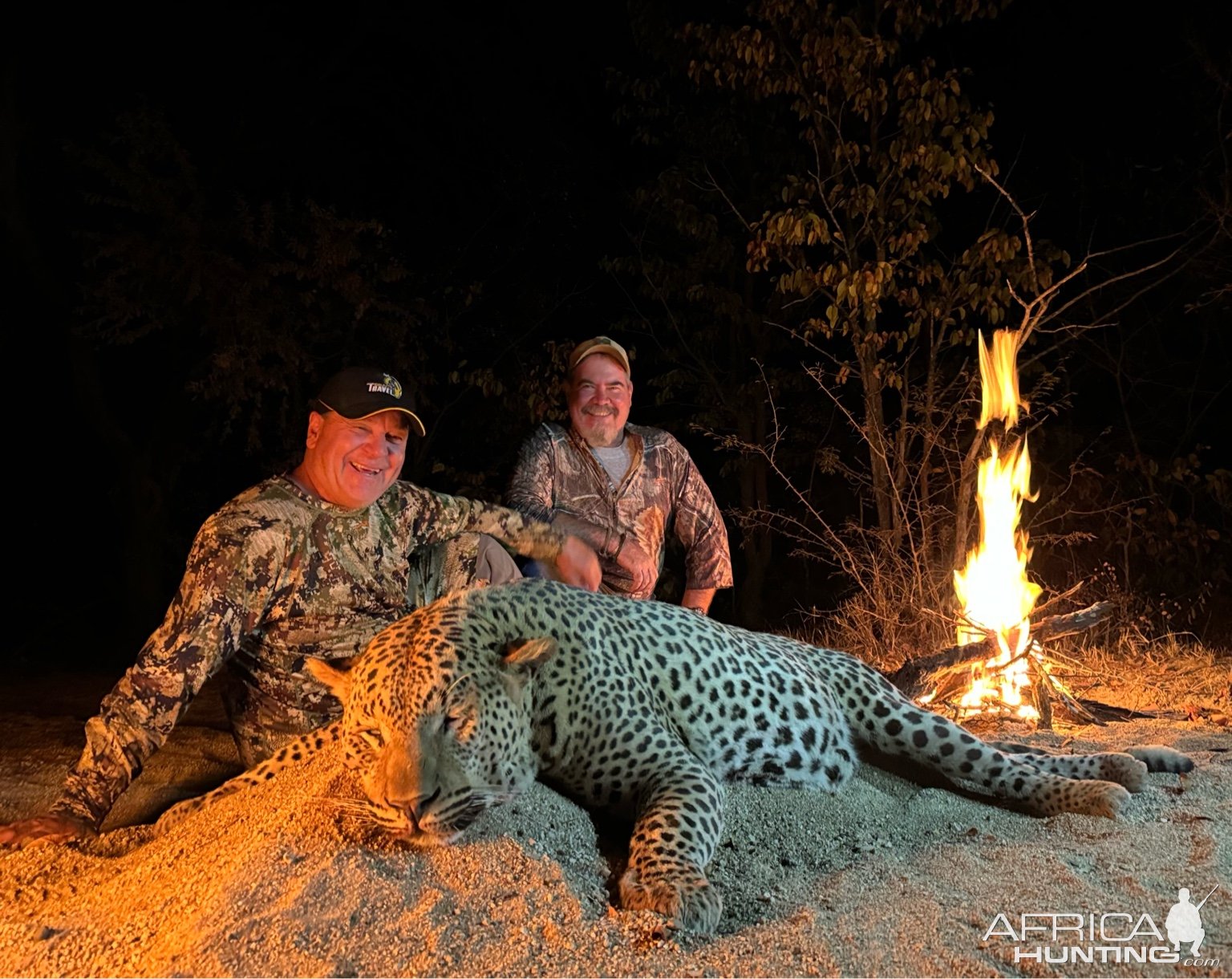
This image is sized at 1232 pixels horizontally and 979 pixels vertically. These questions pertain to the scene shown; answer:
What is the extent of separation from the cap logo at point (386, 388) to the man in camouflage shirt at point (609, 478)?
1.34 m

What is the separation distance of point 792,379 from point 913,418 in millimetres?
1388

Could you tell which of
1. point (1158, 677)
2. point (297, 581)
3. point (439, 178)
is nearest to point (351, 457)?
point (297, 581)

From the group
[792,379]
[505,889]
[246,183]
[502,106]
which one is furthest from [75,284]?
[505,889]

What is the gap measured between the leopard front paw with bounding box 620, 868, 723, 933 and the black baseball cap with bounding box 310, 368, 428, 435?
1.88m

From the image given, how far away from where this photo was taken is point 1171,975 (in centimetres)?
246

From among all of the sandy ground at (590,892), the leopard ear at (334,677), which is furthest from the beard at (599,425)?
the leopard ear at (334,677)

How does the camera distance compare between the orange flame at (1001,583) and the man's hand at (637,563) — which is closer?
the orange flame at (1001,583)

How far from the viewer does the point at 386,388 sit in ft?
13.7

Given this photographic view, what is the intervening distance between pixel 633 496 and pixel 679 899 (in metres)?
3.24

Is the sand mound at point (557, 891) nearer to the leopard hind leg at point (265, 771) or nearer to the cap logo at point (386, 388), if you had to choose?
the leopard hind leg at point (265, 771)

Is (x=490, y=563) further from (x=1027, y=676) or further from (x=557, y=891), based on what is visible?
(x=1027, y=676)

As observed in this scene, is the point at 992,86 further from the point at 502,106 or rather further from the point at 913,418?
the point at 502,106

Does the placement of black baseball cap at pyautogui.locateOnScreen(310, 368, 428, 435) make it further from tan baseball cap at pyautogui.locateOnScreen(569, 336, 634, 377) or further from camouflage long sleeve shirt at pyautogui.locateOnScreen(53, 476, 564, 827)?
tan baseball cap at pyautogui.locateOnScreen(569, 336, 634, 377)

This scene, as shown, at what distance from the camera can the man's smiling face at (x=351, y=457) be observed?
4141mm
